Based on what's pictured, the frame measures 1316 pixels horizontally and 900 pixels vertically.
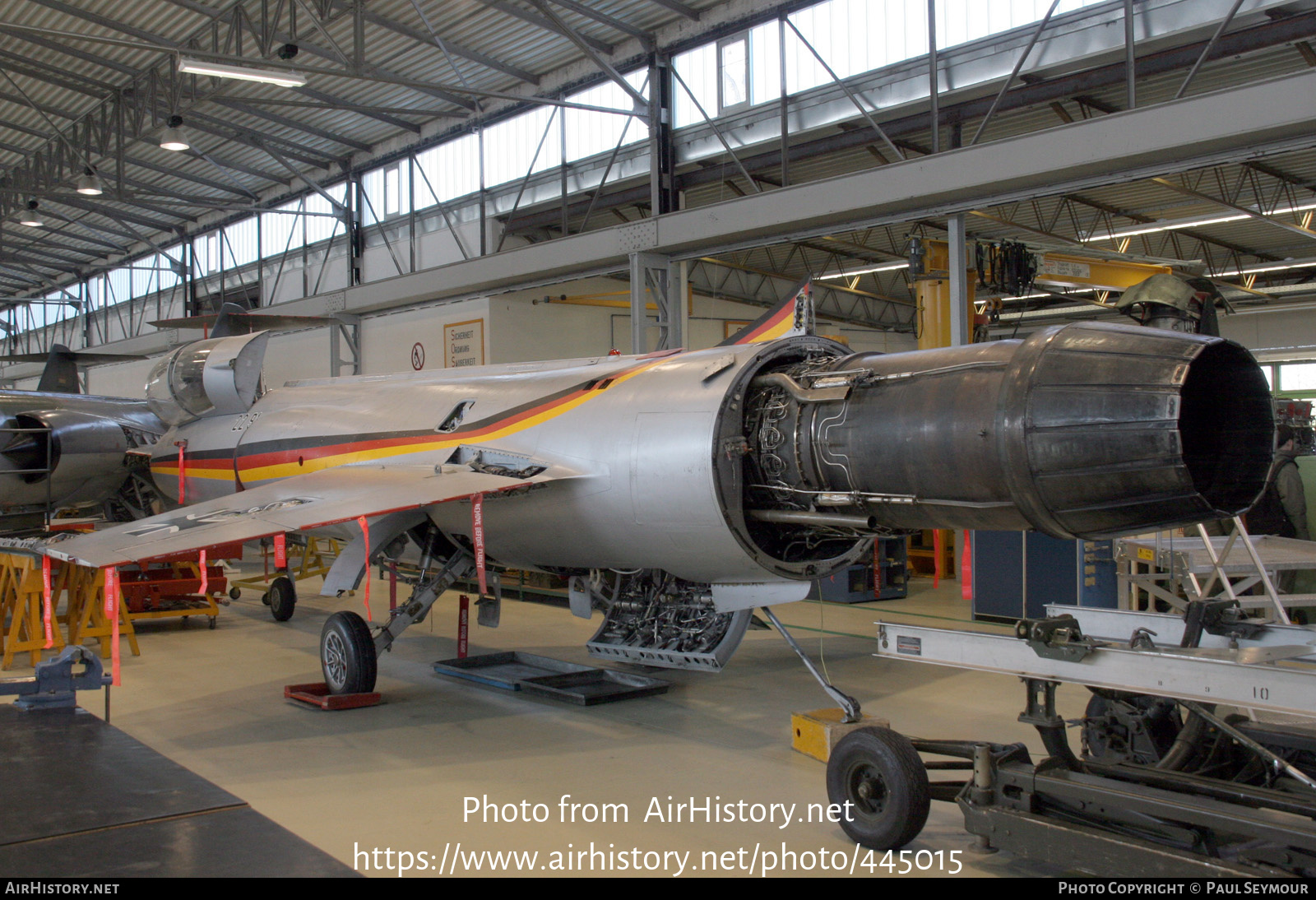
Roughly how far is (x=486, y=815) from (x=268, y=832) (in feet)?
3.54

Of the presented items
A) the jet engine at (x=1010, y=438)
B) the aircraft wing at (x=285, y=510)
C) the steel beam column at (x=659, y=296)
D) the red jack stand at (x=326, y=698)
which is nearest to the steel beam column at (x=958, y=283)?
the steel beam column at (x=659, y=296)

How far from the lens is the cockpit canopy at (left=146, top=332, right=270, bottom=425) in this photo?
10.1 m

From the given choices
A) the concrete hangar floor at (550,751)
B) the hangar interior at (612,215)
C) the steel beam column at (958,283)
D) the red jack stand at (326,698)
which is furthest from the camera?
the steel beam column at (958,283)

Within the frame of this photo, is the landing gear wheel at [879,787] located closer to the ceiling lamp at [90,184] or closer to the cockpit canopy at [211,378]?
the cockpit canopy at [211,378]

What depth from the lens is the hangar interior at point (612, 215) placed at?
608cm

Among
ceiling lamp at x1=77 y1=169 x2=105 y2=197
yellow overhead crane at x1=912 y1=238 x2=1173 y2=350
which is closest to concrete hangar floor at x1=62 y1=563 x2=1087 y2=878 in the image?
yellow overhead crane at x1=912 y1=238 x2=1173 y2=350

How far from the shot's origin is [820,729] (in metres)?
5.91

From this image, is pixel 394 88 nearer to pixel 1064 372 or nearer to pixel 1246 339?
pixel 1064 372

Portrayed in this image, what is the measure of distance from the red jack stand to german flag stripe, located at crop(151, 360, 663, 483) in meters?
1.91

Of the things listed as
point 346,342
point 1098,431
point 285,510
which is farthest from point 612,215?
point 1098,431

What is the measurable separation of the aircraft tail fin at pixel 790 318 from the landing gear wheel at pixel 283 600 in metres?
7.06

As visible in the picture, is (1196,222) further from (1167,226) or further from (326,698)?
(326,698)

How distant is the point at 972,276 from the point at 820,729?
475 inches

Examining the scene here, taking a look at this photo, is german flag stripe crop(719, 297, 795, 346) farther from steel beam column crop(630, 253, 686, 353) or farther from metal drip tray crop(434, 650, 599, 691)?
steel beam column crop(630, 253, 686, 353)
